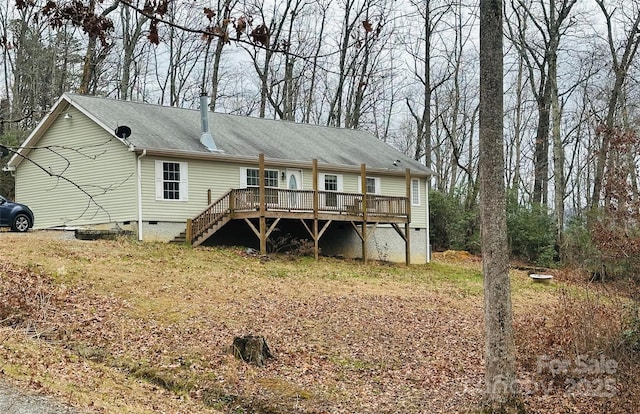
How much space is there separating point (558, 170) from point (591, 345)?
765 inches

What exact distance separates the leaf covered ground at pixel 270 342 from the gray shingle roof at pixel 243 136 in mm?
6435

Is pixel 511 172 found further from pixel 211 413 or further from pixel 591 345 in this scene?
pixel 211 413

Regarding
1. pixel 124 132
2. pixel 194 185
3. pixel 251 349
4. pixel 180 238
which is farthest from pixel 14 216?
pixel 251 349

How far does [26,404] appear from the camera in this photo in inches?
309

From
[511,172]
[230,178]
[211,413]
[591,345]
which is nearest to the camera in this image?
[211,413]

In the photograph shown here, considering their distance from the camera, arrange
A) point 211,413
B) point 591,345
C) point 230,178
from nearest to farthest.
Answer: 1. point 211,413
2. point 591,345
3. point 230,178

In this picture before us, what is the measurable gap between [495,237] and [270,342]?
5.03m

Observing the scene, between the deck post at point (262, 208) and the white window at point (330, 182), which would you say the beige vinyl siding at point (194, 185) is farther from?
the deck post at point (262, 208)

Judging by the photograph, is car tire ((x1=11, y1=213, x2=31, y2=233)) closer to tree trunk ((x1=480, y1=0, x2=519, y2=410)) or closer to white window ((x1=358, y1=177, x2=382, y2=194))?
white window ((x1=358, y1=177, x2=382, y2=194))

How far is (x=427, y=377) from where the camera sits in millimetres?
11875

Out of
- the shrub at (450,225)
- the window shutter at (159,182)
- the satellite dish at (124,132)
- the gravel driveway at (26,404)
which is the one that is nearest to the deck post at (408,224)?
the shrub at (450,225)

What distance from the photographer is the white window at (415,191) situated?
1236 inches

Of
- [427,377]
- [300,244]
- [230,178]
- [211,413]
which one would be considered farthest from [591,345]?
[230,178]

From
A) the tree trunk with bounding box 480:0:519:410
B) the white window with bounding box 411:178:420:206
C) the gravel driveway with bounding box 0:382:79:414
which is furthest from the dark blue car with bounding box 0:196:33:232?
the tree trunk with bounding box 480:0:519:410
